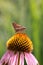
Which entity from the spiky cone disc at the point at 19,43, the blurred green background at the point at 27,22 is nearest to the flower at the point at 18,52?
the spiky cone disc at the point at 19,43

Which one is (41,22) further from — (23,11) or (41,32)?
(23,11)

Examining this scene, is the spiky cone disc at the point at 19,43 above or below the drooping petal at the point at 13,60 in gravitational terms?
above

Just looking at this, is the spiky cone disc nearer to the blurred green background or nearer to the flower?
the flower

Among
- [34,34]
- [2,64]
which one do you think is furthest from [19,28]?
[34,34]

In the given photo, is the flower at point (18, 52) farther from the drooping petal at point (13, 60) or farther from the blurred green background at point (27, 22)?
the blurred green background at point (27, 22)

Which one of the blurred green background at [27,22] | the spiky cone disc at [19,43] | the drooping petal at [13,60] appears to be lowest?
the blurred green background at [27,22]

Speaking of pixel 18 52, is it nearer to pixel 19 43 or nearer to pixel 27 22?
pixel 19 43

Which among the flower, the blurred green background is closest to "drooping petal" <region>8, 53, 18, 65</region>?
the flower

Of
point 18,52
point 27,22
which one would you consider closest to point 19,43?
point 18,52
